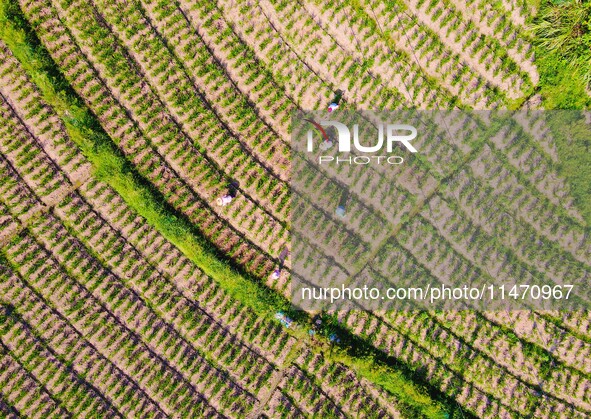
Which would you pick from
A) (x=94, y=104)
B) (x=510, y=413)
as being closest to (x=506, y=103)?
(x=510, y=413)

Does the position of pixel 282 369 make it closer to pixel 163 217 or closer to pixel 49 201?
pixel 163 217

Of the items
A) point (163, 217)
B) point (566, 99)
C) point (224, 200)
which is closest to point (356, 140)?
point (224, 200)

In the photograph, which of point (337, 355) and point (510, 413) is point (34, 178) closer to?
point (337, 355)

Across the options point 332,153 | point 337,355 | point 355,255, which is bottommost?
point 337,355

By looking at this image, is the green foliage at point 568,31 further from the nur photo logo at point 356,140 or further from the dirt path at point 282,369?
the dirt path at point 282,369

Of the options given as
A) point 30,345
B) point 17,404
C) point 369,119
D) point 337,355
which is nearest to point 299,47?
point 369,119

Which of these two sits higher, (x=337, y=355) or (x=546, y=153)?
(x=546, y=153)

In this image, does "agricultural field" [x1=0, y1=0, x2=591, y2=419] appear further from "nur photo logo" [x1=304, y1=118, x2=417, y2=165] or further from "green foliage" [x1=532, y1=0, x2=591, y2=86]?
"nur photo logo" [x1=304, y1=118, x2=417, y2=165]
